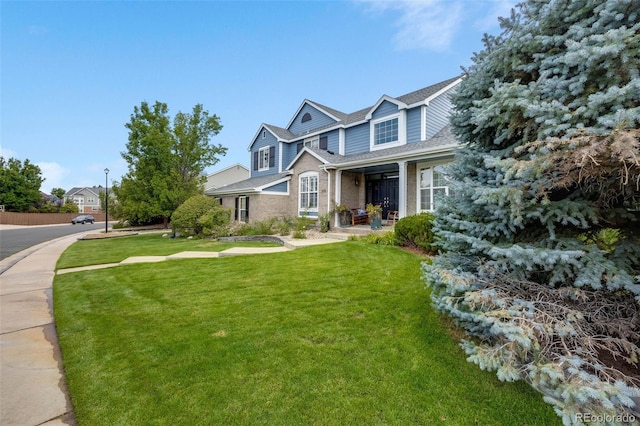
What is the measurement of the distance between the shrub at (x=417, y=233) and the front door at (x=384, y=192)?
588 cm

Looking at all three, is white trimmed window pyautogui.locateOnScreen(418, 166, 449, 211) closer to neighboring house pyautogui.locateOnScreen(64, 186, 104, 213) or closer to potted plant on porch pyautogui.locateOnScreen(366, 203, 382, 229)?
potted plant on porch pyautogui.locateOnScreen(366, 203, 382, 229)

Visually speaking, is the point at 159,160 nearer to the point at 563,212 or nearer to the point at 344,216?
the point at 344,216

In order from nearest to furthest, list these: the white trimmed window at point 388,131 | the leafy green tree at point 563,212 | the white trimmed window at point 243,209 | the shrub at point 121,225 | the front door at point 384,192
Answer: the leafy green tree at point 563,212
the white trimmed window at point 388,131
the front door at point 384,192
the white trimmed window at point 243,209
the shrub at point 121,225

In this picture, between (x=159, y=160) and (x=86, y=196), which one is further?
(x=86, y=196)

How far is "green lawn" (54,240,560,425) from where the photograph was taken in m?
2.21

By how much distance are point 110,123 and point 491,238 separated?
2434cm

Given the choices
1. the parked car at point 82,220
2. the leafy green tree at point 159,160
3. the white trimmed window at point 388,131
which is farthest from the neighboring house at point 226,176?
the parked car at point 82,220

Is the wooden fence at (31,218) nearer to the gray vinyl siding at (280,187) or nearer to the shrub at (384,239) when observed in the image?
the gray vinyl siding at (280,187)

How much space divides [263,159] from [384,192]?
36.6 ft

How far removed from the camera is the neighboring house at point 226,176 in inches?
1238

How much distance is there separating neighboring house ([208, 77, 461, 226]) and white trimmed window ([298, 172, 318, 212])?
0.05m

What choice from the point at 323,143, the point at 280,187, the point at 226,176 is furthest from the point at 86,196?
the point at 323,143

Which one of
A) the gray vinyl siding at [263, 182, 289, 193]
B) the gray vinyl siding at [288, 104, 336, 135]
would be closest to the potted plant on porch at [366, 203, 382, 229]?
the gray vinyl siding at [263, 182, 289, 193]

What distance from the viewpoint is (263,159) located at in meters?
22.0
